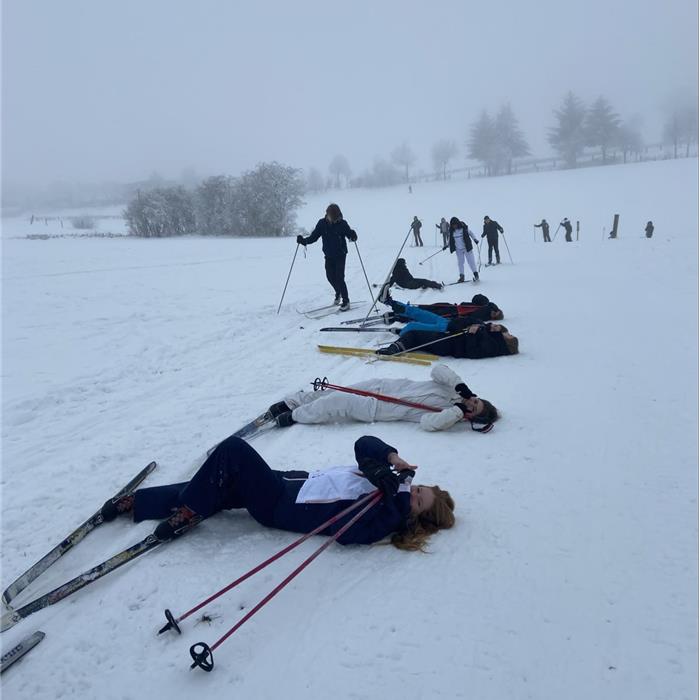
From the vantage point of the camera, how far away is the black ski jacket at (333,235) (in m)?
8.98

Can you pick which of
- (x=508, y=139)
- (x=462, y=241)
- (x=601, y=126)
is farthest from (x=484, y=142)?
(x=462, y=241)

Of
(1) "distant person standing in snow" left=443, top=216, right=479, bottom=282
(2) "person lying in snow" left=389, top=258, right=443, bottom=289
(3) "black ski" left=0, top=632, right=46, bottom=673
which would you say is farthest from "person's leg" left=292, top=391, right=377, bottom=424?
(1) "distant person standing in snow" left=443, top=216, right=479, bottom=282

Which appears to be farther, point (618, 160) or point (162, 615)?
point (618, 160)

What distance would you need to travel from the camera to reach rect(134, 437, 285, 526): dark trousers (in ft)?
9.96

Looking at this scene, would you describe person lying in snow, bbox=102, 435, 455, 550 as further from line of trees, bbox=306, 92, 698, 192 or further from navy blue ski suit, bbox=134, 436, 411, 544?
line of trees, bbox=306, 92, 698, 192

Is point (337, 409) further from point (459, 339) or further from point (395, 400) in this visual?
point (459, 339)

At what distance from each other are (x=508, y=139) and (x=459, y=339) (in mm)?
68743

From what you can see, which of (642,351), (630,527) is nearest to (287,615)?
(630,527)

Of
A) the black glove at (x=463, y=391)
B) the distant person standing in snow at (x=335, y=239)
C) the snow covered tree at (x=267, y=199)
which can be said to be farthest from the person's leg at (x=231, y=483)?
the snow covered tree at (x=267, y=199)

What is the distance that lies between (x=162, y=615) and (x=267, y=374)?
3581 millimetres

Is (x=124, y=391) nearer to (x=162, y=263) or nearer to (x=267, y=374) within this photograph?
(x=267, y=374)

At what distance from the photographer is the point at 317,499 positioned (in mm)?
3041

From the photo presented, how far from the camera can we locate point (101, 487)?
3650 millimetres

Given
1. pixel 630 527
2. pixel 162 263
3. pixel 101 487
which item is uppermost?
pixel 162 263
